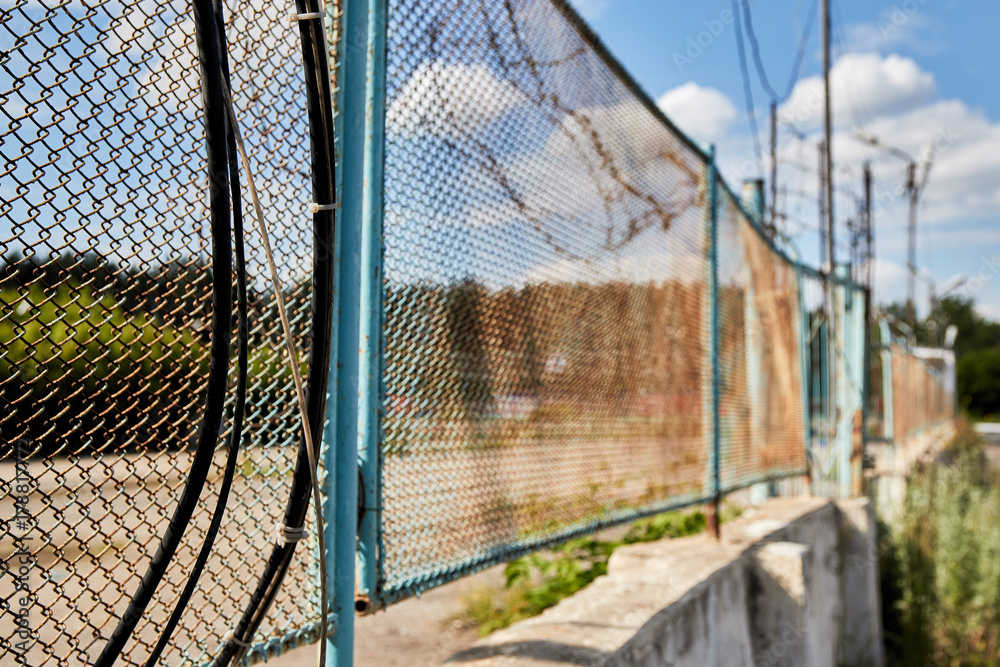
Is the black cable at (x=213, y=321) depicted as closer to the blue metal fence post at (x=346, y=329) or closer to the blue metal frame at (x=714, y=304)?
the blue metal fence post at (x=346, y=329)

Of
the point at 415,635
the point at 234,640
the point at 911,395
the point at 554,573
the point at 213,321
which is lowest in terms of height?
the point at 415,635

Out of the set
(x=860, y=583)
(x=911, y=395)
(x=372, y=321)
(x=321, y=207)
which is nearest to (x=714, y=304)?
(x=372, y=321)

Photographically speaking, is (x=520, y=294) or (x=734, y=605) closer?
(x=520, y=294)

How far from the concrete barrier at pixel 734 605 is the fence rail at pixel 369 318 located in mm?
273

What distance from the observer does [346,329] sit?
1397 millimetres

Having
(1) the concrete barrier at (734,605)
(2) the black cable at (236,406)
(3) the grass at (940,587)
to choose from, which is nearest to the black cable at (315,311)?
(2) the black cable at (236,406)

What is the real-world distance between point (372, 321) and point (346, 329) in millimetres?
129

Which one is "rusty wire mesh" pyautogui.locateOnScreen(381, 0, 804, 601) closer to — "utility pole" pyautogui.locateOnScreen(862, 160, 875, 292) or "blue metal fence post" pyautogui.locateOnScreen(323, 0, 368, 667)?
"blue metal fence post" pyautogui.locateOnScreen(323, 0, 368, 667)

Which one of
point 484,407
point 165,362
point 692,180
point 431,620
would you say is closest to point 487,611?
point 431,620

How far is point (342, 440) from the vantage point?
142 centimetres

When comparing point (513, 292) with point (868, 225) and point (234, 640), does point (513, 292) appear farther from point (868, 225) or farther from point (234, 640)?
point (868, 225)

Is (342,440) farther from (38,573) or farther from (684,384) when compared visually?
(684,384)

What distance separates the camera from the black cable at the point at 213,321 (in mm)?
963

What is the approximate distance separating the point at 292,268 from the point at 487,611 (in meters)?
4.10
